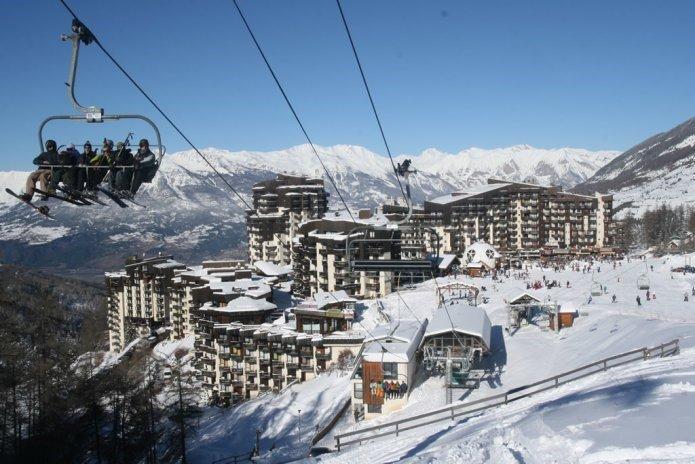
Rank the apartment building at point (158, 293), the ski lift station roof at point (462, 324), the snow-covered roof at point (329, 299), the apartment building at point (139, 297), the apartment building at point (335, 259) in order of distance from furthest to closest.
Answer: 1. the apartment building at point (139, 297)
2. the apartment building at point (158, 293)
3. the apartment building at point (335, 259)
4. the snow-covered roof at point (329, 299)
5. the ski lift station roof at point (462, 324)

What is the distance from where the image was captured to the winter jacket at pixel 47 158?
29.1 ft

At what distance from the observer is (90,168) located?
8.98 metres

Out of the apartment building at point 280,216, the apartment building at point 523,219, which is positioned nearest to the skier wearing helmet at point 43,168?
the apartment building at point 523,219

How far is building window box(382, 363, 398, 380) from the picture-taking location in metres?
32.8

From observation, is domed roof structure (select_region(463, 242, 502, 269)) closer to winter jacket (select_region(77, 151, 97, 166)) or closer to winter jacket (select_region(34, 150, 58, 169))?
winter jacket (select_region(77, 151, 97, 166))

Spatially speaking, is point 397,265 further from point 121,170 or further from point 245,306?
point 245,306

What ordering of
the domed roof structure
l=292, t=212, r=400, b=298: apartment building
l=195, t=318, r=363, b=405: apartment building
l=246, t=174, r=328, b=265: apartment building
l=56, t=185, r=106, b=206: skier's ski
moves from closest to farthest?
l=56, t=185, r=106, b=206: skier's ski
l=195, t=318, r=363, b=405: apartment building
l=292, t=212, r=400, b=298: apartment building
the domed roof structure
l=246, t=174, r=328, b=265: apartment building

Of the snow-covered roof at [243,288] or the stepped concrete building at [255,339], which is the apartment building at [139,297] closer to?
the stepped concrete building at [255,339]

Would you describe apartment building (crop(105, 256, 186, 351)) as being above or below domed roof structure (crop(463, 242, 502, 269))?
below

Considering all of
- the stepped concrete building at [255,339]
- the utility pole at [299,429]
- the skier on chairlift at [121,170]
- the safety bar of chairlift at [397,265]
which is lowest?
the utility pole at [299,429]

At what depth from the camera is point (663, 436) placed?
10.8 m

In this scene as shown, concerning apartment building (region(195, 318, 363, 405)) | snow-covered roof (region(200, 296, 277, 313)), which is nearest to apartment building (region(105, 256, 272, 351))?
snow-covered roof (region(200, 296, 277, 313))

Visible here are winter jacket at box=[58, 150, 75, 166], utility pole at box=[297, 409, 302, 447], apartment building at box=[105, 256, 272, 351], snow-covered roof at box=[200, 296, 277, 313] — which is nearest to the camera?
winter jacket at box=[58, 150, 75, 166]

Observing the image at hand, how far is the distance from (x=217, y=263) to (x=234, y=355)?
100 ft
